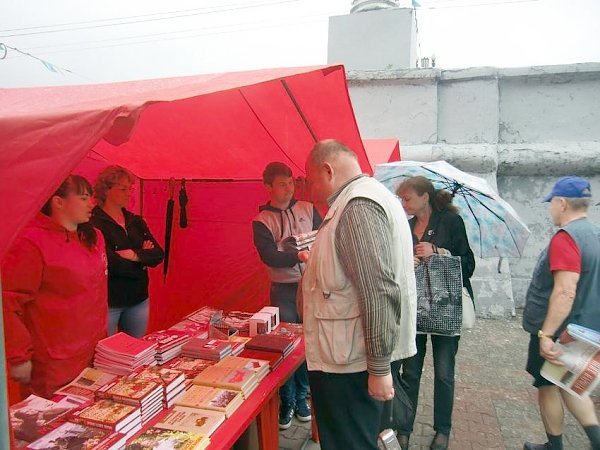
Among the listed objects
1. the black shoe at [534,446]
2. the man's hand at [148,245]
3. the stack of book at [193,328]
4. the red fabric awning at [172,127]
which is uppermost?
the red fabric awning at [172,127]

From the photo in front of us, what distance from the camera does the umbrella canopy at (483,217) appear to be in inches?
109

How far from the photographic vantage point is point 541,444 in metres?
2.71

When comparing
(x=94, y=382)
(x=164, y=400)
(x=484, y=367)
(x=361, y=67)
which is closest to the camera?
(x=164, y=400)

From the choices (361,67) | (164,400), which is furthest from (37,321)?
(361,67)

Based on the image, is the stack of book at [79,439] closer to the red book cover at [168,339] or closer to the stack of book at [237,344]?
the red book cover at [168,339]

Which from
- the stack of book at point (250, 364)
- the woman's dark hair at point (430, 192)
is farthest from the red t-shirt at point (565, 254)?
the stack of book at point (250, 364)

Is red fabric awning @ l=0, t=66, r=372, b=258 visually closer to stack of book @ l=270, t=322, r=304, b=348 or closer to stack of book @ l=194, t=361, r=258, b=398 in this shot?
stack of book @ l=194, t=361, r=258, b=398

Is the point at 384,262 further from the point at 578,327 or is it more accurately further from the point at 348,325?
the point at 578,327

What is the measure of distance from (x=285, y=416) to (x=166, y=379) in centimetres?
143

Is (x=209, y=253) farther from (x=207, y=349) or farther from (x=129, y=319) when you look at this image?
(x=207, y=349)

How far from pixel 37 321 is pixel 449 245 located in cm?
227

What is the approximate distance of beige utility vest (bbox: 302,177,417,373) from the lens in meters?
1.53

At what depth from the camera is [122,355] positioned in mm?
1955

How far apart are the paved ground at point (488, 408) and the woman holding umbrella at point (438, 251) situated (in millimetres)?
307
